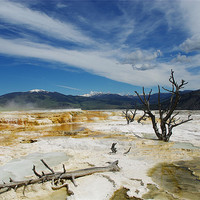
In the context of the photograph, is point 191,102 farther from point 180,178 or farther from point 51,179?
point 51,179

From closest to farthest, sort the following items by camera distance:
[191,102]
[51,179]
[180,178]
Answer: [51,179]
[180,178]
[191,102]

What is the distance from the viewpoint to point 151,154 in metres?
11.2

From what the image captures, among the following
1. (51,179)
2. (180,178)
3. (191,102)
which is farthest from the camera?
(191,102)

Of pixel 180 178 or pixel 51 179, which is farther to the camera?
pixel 180 178

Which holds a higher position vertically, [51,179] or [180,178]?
[51,179]

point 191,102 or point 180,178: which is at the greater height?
point 191,102

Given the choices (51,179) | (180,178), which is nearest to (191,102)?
(180,178)

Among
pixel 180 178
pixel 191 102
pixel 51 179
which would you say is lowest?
pixel 180 178

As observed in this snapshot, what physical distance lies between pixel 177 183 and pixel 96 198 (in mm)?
3118

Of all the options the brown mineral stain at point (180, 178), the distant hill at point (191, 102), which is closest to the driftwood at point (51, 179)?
the brown mineral stain at point (180, 178)

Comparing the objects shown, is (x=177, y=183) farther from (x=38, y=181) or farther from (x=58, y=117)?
(x=58, y=117)

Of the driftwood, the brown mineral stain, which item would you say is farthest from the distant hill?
the driftwood

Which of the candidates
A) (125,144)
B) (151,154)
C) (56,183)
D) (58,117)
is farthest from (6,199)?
(58,117)

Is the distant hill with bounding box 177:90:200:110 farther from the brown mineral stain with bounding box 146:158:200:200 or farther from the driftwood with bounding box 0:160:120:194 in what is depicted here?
the driftwood with bounding box 0:160:120:194
